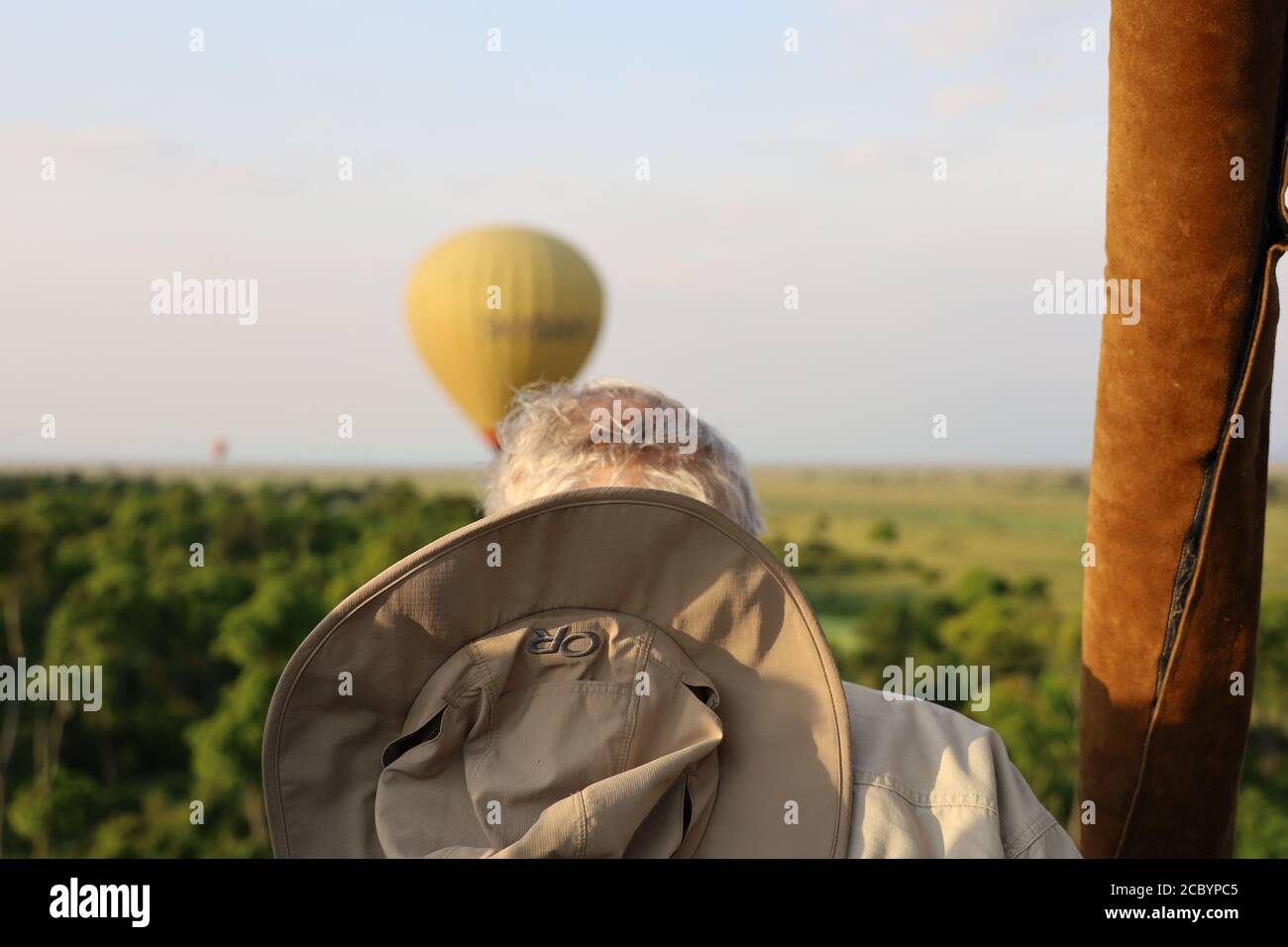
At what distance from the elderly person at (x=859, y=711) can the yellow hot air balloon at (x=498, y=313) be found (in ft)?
52.8

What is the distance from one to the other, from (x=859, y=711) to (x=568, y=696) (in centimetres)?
40

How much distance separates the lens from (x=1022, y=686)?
1819cm

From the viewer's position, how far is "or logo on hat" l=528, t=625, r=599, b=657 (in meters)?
1.19

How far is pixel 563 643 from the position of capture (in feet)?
3.95

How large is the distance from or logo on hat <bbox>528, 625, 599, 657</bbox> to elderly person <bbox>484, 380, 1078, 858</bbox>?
25 centimetres

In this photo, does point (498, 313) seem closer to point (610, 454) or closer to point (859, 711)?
point (610, 454)

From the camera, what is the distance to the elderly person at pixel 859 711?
1.25 meters

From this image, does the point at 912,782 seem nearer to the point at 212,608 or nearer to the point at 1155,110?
the point at 1155,110

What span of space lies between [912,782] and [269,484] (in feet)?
115
